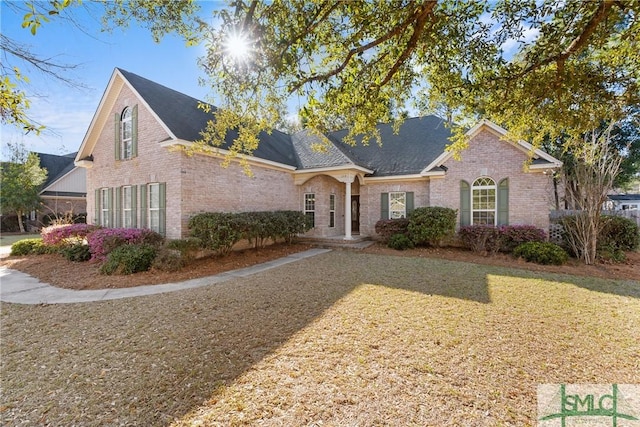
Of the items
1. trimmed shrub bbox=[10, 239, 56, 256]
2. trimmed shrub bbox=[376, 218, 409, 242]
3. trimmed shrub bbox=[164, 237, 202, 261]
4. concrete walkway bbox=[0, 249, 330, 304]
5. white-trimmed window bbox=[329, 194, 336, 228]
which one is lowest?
concrete walkway bbox=[0, 249, 330, 304]

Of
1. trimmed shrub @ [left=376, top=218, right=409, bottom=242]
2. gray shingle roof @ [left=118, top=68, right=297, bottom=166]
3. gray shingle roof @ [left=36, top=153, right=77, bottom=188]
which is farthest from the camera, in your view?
gray shingle roof @ [left=36, top=153, right=77, bottom=188]

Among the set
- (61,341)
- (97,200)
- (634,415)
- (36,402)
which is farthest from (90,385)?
(97,200)

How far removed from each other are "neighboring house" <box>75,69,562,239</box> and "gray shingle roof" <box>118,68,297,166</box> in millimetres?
62

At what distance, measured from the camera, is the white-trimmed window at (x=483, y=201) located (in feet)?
38.8

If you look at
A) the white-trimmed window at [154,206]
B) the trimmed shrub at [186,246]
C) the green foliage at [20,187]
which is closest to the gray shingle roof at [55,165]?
the green foliage at [20,187]

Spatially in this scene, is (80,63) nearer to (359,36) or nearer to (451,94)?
(359,36)

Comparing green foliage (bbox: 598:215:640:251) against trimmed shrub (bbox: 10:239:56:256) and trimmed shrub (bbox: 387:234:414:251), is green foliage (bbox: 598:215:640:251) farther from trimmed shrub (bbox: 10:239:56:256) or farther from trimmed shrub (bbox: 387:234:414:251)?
trimmed shrub (bbox: 10:239:56:256)

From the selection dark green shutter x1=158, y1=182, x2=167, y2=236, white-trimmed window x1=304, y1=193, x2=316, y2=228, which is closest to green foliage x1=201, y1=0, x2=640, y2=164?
dark green shutter x1=158, y1=182, x2=167, y2=236

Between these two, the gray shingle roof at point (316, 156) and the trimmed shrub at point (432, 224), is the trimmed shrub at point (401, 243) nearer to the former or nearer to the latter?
the trimmed shrub at point (432, 224)

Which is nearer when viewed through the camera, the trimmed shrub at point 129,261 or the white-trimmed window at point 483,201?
the trimmed shrub at point 129,261

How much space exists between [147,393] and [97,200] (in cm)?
1346

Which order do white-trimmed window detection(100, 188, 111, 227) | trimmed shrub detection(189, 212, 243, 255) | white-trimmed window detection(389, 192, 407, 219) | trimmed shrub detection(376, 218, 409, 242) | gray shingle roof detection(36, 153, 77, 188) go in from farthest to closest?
1. gray shingle roof detection(36, 153, 77, 188)
2. white-trimmed window detection(389, 192, 407, 219)
3. trimmed shrub detection(376, 218, 409, 242)
4. white-trimmed window detection(100, 188, 111, 227)
5. trimmed shrub detection(189, 212, 243, 255)

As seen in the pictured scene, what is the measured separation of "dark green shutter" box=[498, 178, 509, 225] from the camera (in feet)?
37.8

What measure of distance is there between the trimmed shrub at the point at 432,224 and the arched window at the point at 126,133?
12.4 metres
